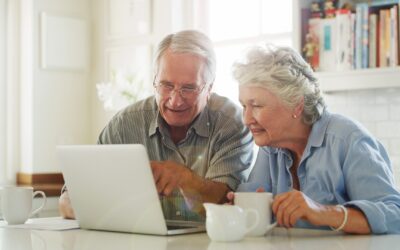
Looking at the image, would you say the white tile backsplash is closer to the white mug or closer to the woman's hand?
the woman's hand

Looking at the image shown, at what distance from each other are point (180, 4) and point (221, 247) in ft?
10.5

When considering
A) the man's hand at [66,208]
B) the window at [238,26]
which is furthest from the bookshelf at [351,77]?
the man's hand at [66,208]

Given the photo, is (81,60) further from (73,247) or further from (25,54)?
(73,247)

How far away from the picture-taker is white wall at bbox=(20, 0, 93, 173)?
189 inches

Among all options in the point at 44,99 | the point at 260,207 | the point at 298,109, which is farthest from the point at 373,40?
the point at 44,99

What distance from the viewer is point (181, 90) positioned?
2340 millimetres

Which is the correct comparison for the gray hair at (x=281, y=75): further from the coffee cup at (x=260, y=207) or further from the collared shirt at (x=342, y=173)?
the coffee cup at (x=260, y=207)

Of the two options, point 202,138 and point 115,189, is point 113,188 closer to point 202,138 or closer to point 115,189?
point 115,189

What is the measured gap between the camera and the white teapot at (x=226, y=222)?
1594 mm

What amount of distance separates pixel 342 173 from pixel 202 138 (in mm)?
576

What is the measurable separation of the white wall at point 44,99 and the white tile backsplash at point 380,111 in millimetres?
2206

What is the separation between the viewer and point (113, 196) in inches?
69.6

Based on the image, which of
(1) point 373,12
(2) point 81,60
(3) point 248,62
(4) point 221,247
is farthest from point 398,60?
(2) point 81,60

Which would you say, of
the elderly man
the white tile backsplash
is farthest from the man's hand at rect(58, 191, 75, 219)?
the white tile backsplash
